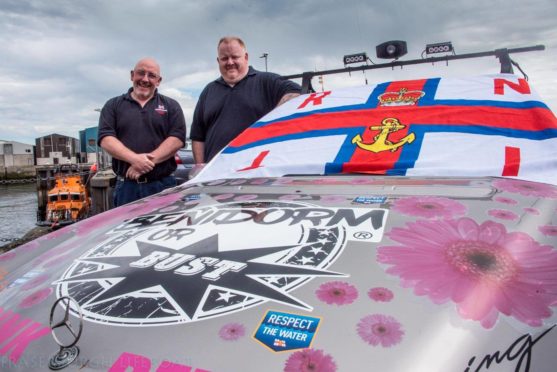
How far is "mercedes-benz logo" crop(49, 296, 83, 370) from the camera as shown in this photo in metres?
0.73

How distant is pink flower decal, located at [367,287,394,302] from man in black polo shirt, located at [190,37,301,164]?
2.19 m

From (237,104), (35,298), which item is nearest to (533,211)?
(35,298)

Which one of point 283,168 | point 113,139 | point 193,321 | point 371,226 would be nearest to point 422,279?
point 371,226

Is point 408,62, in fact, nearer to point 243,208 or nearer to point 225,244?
point 243,208

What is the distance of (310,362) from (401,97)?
1.65m

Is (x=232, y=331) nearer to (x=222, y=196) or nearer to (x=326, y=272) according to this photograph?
(x=326, y=272)

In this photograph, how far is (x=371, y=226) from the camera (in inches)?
41.6

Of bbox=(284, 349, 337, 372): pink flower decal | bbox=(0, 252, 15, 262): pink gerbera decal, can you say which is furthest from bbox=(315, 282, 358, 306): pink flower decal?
bbox=(0, 252, 15, 262): pink gerbera decal

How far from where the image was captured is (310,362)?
644mm

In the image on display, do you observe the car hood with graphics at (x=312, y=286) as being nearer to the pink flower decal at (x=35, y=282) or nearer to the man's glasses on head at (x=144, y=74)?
the pink flower decal at (x=35, y=282)

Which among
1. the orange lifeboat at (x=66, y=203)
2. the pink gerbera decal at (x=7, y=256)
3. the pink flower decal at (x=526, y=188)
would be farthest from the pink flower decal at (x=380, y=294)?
the orange lifeboat at (x=66, y=203)

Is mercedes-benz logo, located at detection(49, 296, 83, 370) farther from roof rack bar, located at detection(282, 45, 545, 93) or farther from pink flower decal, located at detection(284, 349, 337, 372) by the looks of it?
roof rack bar, located at detection(282, 45, 545, 93)

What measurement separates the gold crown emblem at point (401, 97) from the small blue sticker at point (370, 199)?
84 cm

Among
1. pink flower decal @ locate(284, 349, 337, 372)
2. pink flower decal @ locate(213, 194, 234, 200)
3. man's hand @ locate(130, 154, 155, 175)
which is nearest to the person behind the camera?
pink flower decal @ locate(284, 349, 337, 372)
